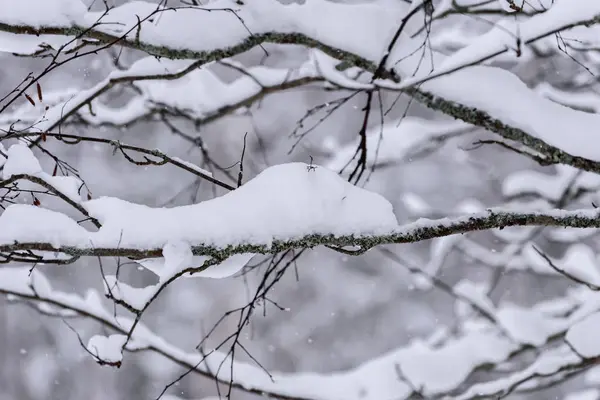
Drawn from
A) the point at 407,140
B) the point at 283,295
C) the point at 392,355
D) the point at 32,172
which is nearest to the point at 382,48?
the point at 32,172

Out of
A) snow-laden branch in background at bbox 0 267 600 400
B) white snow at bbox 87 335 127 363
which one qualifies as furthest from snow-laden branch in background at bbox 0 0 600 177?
snow-laden branch in background at bbox 0 267 600 400

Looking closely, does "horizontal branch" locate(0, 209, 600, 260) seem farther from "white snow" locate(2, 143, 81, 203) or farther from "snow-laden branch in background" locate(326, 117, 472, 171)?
"snow-laden branch in background" locate(326, 117, 472, 171)

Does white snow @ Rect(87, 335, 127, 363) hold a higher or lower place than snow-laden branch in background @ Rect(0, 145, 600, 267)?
lower

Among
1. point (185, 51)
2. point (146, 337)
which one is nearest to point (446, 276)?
point (146, 337)

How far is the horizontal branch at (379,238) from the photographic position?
4.91 ft

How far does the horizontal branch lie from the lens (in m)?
1.50

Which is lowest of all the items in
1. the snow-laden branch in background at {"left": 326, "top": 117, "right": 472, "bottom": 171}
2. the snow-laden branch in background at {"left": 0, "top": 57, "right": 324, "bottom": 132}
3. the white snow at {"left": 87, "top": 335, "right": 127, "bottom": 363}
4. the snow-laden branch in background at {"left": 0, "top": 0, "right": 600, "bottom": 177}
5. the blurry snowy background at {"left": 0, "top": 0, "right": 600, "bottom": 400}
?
the white snow at {"left": 87, "top": 335, "right": 127, "bottom": 363}

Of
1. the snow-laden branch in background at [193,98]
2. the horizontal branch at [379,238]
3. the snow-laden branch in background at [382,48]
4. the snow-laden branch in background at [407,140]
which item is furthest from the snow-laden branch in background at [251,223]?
the snow-laden branch in background at [407,140]

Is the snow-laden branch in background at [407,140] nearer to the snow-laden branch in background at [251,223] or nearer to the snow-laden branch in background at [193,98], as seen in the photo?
the snow-laden branch in background at [193,98]

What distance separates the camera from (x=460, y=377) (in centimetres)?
321

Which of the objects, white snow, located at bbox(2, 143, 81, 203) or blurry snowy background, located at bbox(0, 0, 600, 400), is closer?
white snow, located at bbox(2, 143, 81, 203)

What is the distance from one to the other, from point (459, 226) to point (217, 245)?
62 cm

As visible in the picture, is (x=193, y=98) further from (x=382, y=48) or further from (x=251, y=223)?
(x=251, y=223)

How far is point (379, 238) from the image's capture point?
5.16 ft
